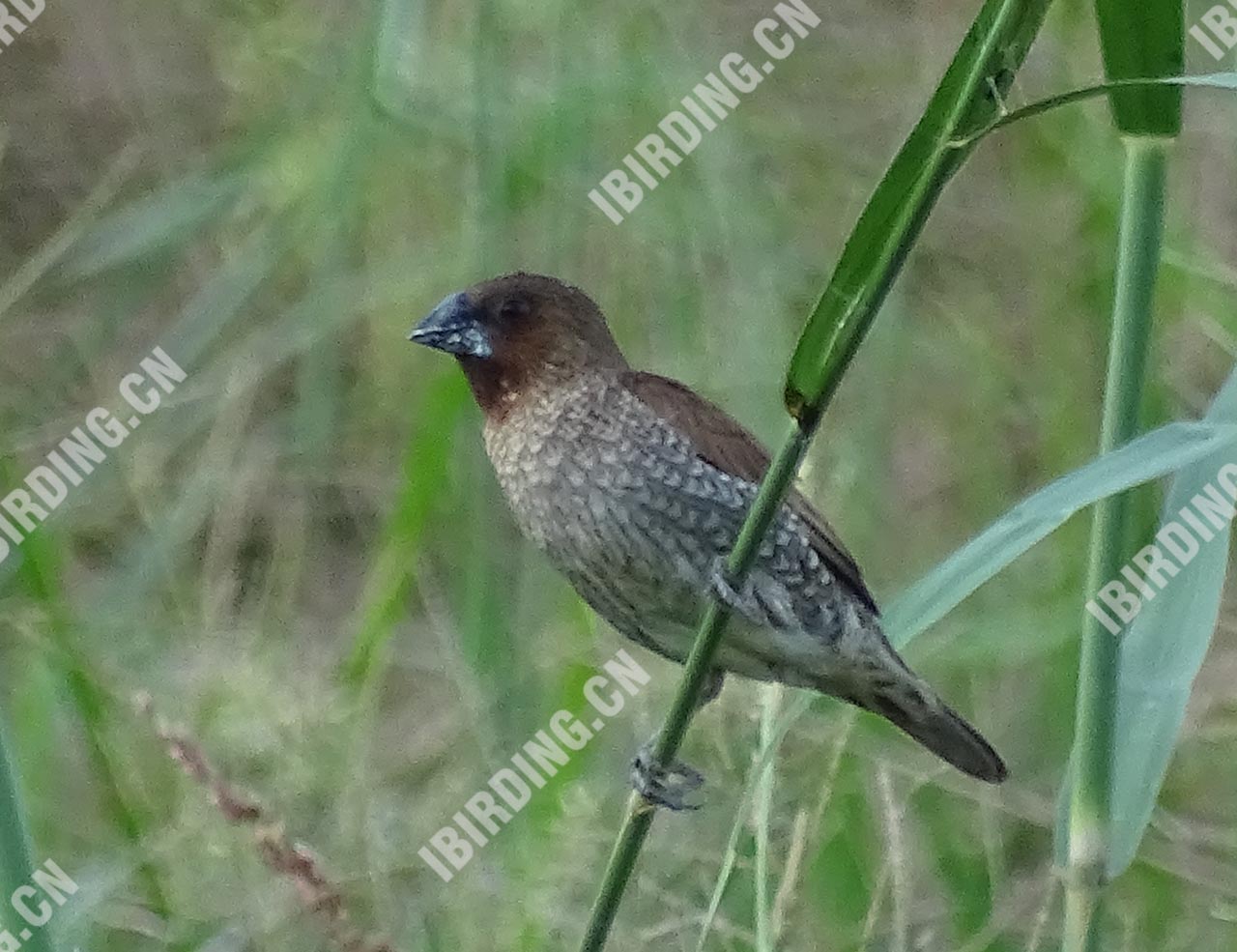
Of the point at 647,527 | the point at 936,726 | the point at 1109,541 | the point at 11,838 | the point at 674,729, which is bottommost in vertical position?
the point at 936,726

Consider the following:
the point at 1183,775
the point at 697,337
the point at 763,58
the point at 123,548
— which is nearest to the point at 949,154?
the point at 697,337

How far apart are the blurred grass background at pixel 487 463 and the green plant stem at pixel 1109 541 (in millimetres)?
327

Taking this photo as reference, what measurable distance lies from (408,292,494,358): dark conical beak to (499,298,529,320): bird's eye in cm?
3

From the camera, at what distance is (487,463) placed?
8.91 feet

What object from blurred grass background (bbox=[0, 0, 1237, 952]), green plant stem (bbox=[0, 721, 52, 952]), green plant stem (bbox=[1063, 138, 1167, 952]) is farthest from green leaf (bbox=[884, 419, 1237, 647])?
green plant stem (bbox=[0, 721, 52, 952])

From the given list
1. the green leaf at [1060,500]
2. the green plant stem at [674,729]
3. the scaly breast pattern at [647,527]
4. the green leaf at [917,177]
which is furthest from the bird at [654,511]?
the green leaf at [917,177]

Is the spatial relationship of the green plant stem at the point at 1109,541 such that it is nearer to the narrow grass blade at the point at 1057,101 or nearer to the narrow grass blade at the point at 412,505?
the narrow grass blade at the point at 1057,101

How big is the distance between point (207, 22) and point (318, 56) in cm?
132

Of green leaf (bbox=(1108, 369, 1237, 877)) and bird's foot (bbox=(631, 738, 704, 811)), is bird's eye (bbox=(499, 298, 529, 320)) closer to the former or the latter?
bird's foot (bbox=(631, 738, 704, 811))

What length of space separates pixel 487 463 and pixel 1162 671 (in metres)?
1.53

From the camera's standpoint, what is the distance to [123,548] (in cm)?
405

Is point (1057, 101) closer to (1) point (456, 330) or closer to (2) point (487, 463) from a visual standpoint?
(1) point (456, 330)

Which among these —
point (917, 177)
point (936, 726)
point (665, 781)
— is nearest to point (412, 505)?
point (665, 781)

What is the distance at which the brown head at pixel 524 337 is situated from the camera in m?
Result: 2.19
